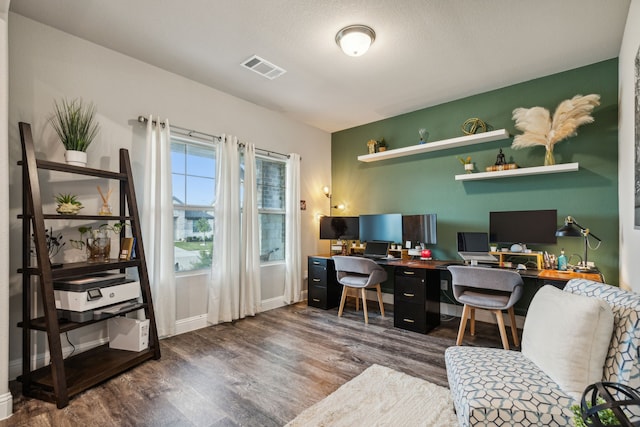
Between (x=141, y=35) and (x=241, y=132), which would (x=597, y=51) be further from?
(x=141, y=35)

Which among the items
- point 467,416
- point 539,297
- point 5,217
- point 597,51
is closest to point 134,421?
point 5,217

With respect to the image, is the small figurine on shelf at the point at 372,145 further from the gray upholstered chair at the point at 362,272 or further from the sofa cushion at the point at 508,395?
the sofa cushion at the point at 508,395

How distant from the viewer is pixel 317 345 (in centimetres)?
294

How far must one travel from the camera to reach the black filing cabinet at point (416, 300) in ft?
10.8

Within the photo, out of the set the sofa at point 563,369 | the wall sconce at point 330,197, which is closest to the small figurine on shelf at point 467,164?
the wall sconce at point 330,197

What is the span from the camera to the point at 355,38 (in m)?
2.47

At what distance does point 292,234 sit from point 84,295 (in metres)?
2.58

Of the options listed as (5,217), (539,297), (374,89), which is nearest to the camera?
(539,297)

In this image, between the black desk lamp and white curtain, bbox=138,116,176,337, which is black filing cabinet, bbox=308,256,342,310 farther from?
the black desk lamp

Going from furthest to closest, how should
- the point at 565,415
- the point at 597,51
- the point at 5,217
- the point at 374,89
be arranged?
1. the point at 374,89
2. the point at 597,51
3. the point at 5,217
4. the point at 565,415

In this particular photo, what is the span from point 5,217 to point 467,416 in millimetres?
2813

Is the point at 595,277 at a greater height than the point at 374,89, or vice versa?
the point at 374,89

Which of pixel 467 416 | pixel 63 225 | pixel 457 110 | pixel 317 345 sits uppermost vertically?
pixel 457 110

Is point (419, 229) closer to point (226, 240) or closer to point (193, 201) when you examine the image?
point (226, 240)
